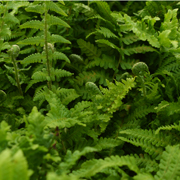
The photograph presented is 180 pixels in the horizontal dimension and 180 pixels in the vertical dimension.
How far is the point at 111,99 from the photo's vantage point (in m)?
1.58

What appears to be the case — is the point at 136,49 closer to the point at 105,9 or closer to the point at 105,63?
the point at 105,63

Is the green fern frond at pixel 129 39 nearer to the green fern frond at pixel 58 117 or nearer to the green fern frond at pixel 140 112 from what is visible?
the green fern frond at pixel 140 112

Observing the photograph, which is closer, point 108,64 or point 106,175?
point 106,175

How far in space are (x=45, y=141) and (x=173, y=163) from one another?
666 mm

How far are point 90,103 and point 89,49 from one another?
0.75 m

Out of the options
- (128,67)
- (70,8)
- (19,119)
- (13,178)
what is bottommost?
(19,119)

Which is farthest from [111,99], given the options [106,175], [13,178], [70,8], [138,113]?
[70,8]

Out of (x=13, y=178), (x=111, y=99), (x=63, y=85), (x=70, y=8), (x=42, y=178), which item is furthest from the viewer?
(x=70, y=8)

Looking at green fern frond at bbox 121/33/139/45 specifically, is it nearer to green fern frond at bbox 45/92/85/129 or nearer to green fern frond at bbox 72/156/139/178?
green fern frond at bbox 45/92/85/129

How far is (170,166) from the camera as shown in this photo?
1.15 m

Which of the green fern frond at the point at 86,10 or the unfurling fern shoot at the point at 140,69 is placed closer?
the unfurling fern shoot at the point at 140,69

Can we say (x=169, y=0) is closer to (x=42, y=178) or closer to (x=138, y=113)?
(x=138, y=113)

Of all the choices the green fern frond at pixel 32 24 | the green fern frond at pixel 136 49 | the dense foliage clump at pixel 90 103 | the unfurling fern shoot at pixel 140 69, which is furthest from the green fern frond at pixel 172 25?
the green fern frond at pixel 32 24

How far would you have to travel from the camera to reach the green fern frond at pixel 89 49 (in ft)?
6.78
